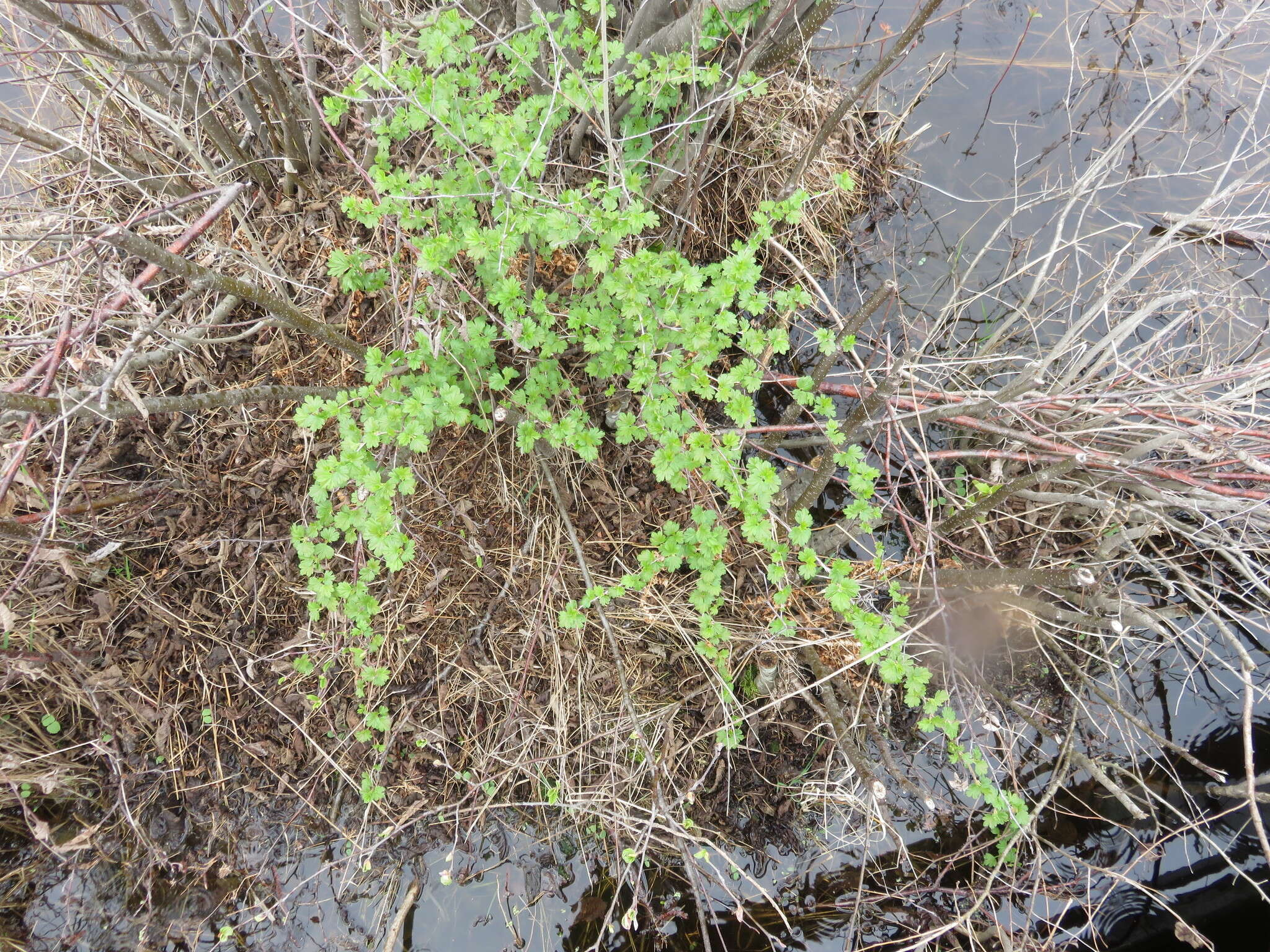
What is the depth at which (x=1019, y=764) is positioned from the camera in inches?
135

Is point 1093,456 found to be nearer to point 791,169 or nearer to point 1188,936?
point 791,169

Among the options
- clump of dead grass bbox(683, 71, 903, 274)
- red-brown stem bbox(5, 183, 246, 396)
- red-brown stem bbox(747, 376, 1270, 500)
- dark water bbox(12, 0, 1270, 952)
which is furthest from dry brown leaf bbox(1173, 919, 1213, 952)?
red-brown stem bbox(5, 183, 246, 396)

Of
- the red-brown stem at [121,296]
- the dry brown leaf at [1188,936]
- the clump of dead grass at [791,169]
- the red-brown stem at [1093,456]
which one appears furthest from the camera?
the clump of dead grass at [791,169]

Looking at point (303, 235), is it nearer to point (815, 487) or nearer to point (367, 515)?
point (367, 515)

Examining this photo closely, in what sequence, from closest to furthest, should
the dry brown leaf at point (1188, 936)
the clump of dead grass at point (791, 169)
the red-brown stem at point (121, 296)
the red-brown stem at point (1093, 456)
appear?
the red-brown stem at point (121, 296) → the red-brown stem at point (1093, 456) → the dry brown leaf at point (1188, 936) → the clump of dead grass at point (791, 169)

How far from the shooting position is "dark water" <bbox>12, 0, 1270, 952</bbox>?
319cm

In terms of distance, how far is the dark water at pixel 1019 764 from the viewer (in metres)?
3.19

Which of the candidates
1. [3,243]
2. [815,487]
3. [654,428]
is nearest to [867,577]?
[815,487]

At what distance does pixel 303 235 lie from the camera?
11.0 ft

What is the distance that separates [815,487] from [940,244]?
1.79 m

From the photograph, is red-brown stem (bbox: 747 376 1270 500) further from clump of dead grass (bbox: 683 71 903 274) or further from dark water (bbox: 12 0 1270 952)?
clump of dead grass (bbox: 683 71 903 274)

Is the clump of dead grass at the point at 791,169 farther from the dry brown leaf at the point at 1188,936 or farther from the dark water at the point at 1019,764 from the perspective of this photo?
the dry brown leaf at the point at 1188,936

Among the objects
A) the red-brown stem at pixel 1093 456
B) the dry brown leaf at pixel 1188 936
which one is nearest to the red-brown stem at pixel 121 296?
the red-brown stem at pixel 1093 456

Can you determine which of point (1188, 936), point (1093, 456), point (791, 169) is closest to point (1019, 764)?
point (1188, 936)
